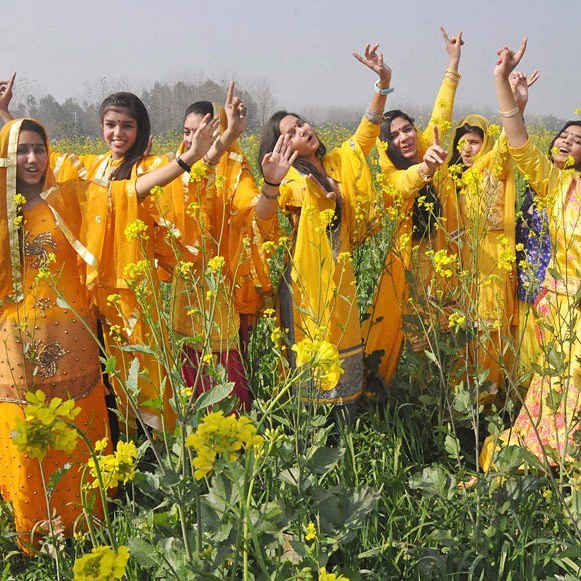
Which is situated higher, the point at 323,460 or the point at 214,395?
the point at 214,395

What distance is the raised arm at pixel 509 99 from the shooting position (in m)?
2.47

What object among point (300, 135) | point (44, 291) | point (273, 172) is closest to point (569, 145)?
point (300, 135)

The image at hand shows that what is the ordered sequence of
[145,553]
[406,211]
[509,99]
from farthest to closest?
[406,211] → [509,99] → [145,553]

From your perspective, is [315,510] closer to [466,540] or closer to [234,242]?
[466,540]

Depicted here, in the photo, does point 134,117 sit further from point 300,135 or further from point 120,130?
point 300,135

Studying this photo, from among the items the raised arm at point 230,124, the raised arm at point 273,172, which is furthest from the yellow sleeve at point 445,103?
the raised arm at point 230,124

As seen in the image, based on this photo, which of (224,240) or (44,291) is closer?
(44,291)

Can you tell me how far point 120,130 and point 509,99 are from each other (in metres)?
1.63

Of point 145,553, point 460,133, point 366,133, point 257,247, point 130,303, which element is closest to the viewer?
point 145,553

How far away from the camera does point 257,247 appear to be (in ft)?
9.07

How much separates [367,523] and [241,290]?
1271 mm

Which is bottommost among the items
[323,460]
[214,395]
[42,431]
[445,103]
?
[323,460]

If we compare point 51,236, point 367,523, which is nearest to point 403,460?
point 367,523

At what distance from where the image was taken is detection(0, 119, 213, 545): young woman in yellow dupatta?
2273 millimetres
